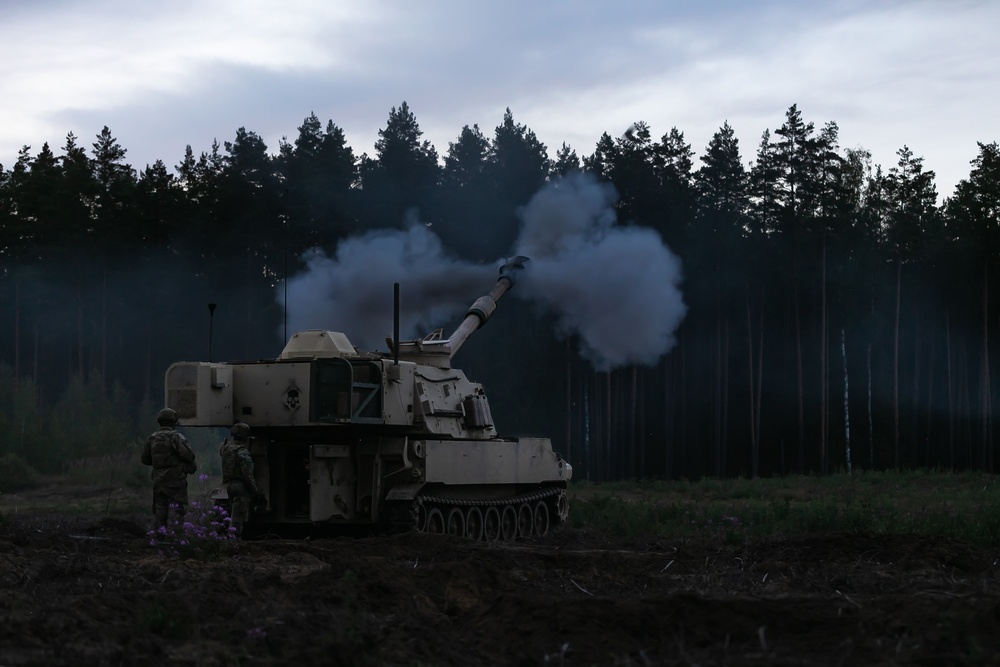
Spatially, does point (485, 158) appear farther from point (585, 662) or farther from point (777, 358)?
point (585, 662)

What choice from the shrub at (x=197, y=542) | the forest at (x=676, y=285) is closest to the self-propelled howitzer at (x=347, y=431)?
the shrub at (x=197, y=542)

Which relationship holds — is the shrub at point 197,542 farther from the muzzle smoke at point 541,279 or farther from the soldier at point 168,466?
the muzzle smoke at point 541,279

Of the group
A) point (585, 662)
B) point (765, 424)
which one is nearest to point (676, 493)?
point (765, 424)

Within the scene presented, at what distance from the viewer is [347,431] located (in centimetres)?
1764

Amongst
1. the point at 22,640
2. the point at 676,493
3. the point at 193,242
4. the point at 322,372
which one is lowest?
the point at 676,493

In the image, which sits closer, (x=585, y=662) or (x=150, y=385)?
(x=585, y=662)

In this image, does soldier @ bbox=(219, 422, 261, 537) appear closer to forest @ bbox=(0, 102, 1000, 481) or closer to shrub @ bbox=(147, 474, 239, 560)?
shrub @ bbox=(147, 474, 239, 560)

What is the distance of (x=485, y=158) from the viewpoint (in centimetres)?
5228

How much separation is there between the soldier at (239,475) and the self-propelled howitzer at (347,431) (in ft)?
1.93

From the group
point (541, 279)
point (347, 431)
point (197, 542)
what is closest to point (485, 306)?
point (541, 279)

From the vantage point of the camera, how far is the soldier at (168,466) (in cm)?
1571

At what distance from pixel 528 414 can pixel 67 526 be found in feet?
102

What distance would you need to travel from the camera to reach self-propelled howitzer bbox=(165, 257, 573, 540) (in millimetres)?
17094

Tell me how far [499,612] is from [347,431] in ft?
29.4
